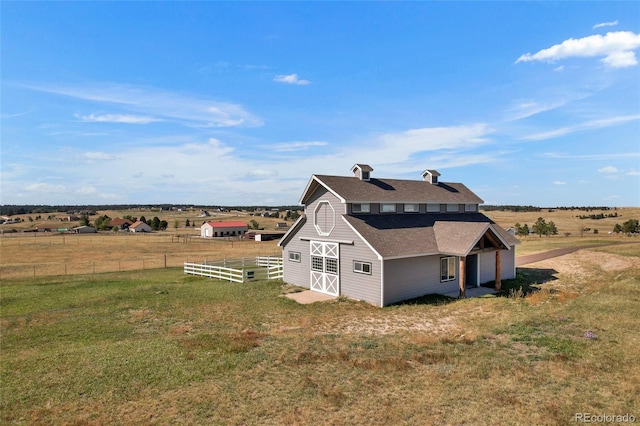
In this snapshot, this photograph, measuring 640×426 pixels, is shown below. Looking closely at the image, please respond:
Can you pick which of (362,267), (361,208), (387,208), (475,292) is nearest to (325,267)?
(362,267)

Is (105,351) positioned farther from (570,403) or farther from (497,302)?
(497,302)

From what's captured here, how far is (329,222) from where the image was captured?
81.4 feet

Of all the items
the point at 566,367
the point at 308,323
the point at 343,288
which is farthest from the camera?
the point at 343,288

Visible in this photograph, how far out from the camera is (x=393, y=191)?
27.6 m

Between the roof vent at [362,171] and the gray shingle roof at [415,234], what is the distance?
3701 millimetres

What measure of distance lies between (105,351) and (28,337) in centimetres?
507

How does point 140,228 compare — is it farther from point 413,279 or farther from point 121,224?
point 413,279

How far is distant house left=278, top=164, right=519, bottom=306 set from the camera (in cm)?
2198

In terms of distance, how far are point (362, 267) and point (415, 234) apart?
4.81 metres

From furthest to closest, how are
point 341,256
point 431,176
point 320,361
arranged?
point 431,176, point 341,256, point 320,361

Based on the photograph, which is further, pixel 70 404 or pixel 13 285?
pixel 13 285

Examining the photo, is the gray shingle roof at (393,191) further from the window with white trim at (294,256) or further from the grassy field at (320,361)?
the grassy field at (320,361)

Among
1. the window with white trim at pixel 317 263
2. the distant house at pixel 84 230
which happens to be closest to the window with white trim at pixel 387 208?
the window with white trim at pixel 317 263

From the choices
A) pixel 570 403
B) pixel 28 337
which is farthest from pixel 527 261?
pixel 28 337
